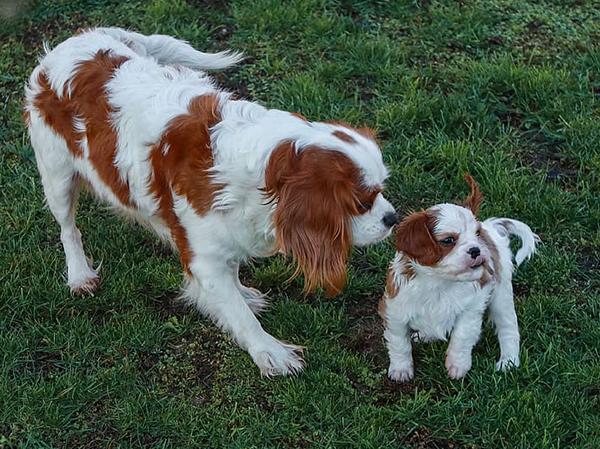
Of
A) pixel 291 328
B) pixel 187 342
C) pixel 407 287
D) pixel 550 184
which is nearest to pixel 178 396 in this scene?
pixel 187 342

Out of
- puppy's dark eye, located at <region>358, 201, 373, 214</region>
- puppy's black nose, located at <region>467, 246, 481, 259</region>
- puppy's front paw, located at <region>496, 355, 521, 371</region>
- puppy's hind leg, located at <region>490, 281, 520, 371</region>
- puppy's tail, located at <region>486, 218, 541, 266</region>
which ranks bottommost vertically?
puppy's front paw, located at <region>496, 355, 521, 371</region>

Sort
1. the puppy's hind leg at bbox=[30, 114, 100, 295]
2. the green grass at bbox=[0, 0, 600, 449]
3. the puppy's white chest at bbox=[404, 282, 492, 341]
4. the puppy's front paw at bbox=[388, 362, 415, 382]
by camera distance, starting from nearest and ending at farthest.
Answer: the puppy's white chest at bbox=[404, 282, 492, 341] < the green grass at bbox=[0, 0, 600, 449] < the puppy's front paw at bbox=[388, 362, 415, 382] < the puppy's hind leg at bbox=[30, 114, 100, 295]

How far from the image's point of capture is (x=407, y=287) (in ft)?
11.7

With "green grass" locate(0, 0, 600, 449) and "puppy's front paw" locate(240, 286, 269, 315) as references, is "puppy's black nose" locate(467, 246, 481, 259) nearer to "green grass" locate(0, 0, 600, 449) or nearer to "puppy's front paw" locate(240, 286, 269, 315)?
"green grass" locate(0, 0, 600, 449)

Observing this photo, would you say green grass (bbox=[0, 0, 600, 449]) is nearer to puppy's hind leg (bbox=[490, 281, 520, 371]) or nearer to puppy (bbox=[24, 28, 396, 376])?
puppy's hind leg (bbox=[490, 281, 520, 371])

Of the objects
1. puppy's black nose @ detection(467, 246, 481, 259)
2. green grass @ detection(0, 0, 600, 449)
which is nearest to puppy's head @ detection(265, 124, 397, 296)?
puppy's black nose @ detection(467, 246, 481, 259)

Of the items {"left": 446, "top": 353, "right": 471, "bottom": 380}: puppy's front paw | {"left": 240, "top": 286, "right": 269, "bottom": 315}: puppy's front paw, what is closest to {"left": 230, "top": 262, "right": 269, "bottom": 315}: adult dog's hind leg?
{"left": 240, "top": 286, "right": 269, "bottom": 315}: puppy's front paw

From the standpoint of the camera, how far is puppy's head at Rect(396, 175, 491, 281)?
3330 mm

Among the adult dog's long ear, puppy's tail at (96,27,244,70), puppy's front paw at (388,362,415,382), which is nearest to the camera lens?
the adult dog's long ear

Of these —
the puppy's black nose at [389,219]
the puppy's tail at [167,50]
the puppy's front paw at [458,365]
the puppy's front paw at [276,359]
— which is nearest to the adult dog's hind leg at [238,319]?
the puppy's front paw at [276,359]

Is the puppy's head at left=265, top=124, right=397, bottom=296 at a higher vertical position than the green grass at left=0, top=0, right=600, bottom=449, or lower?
higher

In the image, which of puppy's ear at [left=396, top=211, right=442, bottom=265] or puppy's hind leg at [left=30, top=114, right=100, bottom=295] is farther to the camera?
puppy's hind leg at [left=30, top=114, right=100, bottom=295]

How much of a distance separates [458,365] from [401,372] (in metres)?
0.25

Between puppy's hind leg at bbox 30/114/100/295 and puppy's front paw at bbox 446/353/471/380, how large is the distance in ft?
5.81
